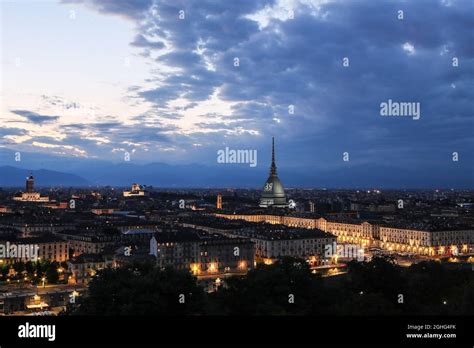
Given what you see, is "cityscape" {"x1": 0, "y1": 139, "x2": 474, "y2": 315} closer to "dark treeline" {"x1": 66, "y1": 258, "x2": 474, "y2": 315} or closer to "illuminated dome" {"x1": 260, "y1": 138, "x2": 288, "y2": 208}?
"dark treeline" {"x1": 66, "y1": 258, "x2": 474, "y2": 315}

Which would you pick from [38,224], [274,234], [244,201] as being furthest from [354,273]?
[244,201]

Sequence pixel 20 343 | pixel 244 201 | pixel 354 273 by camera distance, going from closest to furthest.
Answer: pixel 20 343
pixel 354 273
pixel 244 201

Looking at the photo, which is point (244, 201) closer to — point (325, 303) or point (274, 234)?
point (274, 234)

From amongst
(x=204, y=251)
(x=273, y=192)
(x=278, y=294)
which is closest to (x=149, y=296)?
(x=278, y=294)

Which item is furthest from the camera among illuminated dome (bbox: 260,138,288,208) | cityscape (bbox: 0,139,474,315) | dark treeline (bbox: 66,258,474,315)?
illuminated dome (bbox: 260,138,288,208)

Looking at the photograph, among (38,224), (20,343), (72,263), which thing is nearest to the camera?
(20,343)

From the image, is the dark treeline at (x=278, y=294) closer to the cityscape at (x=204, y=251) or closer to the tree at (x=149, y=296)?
the tree at (x=149, y=296)

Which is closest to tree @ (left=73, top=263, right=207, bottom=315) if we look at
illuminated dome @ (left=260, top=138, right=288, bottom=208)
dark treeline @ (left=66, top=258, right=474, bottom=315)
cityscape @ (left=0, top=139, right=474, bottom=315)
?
dark treeline @ (left=66, top=258, right=474, bottom=315)
